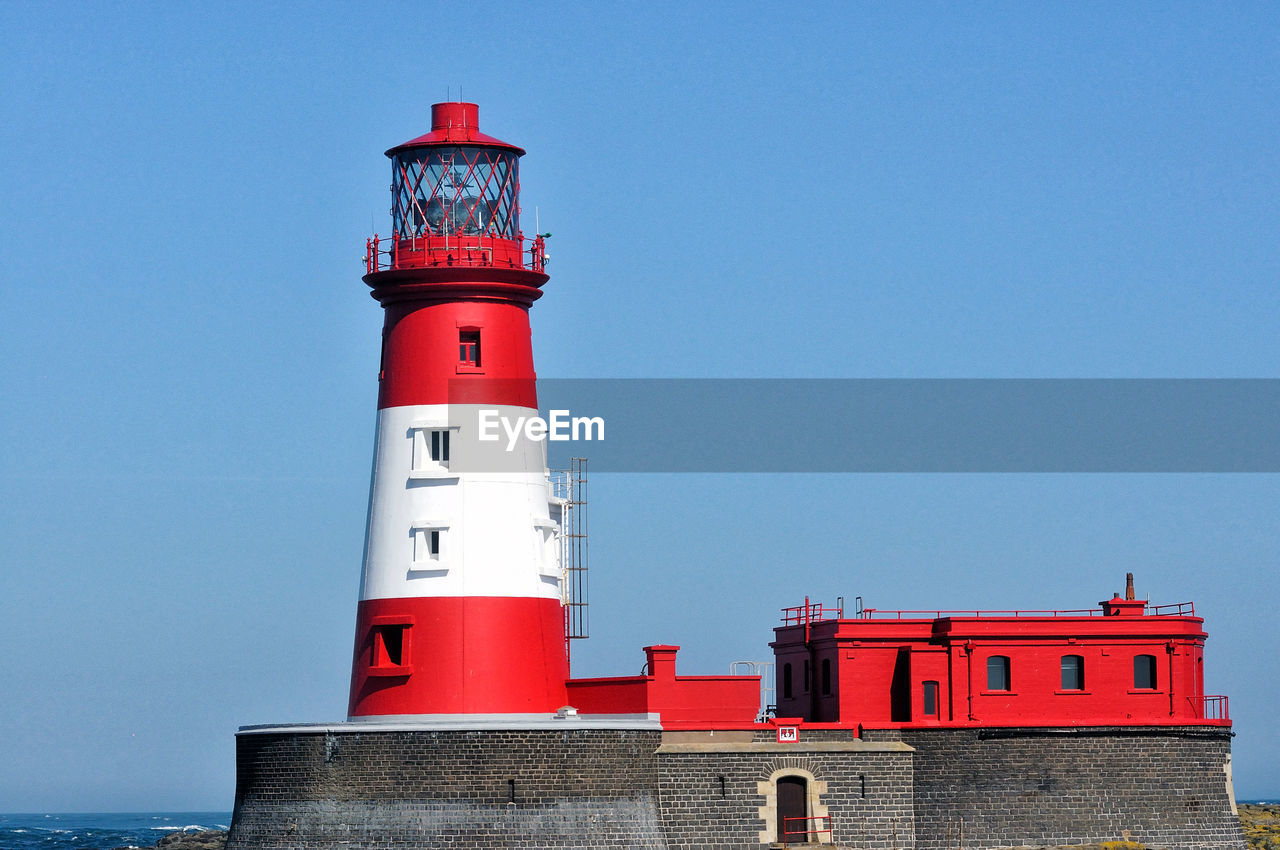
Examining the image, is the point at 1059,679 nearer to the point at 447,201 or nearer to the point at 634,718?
the point at 634,718

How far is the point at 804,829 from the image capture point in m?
38.9

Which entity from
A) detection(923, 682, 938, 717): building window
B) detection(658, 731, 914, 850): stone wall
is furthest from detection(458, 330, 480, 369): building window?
detection(923, 682, 938, 717): building window

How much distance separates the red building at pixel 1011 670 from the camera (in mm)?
41156

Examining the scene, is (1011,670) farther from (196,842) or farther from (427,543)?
(196,842)

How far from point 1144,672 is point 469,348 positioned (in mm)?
14862

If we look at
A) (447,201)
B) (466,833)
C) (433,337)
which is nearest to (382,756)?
(466,833)

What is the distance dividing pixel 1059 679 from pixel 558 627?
9919mm

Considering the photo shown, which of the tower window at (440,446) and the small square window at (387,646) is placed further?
the tower window at (440,446)

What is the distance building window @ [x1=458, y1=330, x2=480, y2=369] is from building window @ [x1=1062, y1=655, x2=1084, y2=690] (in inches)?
510

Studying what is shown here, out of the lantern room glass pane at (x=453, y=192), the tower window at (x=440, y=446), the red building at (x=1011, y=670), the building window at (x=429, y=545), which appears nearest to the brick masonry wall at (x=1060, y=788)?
the red building at (x=1011, y=670)

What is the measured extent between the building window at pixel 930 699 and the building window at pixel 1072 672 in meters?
2.60

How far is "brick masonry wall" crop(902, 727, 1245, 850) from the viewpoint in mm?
39969

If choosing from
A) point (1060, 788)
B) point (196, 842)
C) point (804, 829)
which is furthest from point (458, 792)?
point (196, 842)

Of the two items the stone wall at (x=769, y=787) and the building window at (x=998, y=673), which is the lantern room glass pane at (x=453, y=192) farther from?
the building window at (x=998, y=673)
